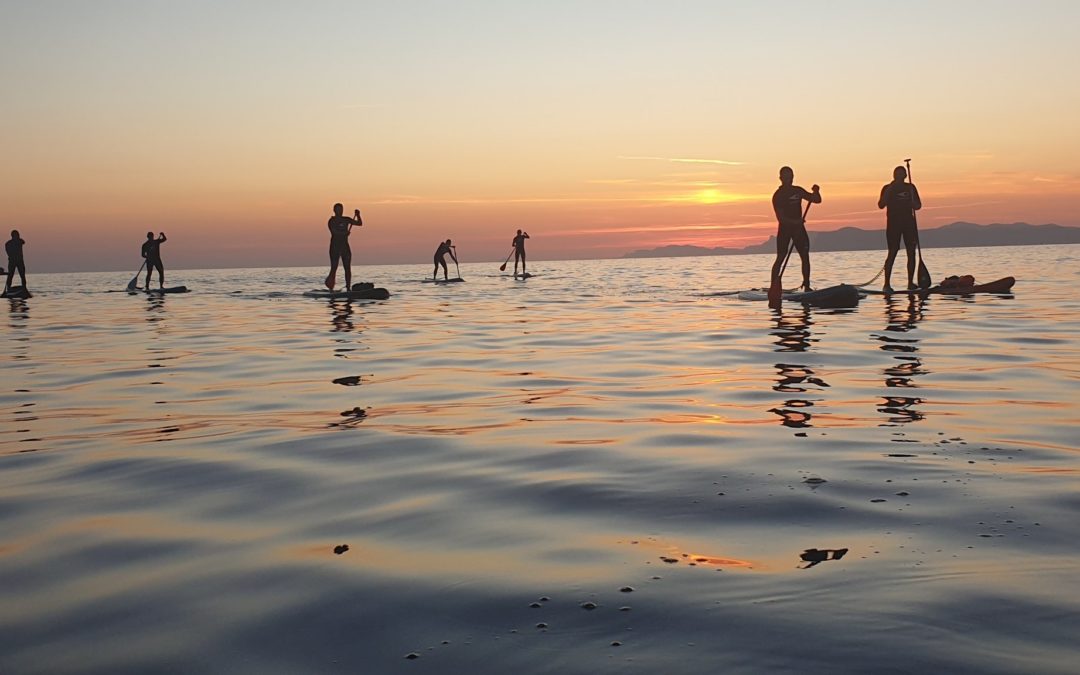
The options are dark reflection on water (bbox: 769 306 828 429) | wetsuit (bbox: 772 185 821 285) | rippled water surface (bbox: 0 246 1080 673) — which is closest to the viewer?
rippled water surface (bbox: 0 246 1080 673)

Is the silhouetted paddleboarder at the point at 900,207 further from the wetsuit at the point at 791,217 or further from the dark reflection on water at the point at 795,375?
the dark reflection on water at the point at 795,375

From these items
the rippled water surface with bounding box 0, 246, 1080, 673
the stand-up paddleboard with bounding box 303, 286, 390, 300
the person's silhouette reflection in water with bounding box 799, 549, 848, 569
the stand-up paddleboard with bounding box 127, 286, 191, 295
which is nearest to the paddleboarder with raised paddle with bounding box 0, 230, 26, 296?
the stand-up paddleboard with bounding box 127, 286, 191, 295

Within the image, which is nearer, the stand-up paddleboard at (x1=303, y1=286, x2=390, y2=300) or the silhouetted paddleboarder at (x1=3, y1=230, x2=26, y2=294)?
the stand-up paddleboard at (x1=303, y1=286, x2=390, y2=300)

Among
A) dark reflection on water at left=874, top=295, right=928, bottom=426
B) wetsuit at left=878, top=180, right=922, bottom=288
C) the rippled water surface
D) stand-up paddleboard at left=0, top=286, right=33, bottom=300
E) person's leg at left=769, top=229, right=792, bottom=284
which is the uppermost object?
wetsuit at left=878, top=180, right=922, bottom=288

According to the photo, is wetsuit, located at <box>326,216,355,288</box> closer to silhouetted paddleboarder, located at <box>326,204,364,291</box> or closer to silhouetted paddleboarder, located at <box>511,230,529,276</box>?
silhouetted paddleboarder, located at <box>326,204,364,291</box>

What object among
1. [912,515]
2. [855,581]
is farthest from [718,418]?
[855,581]

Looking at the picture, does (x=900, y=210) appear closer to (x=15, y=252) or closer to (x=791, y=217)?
(x=791, y=217)

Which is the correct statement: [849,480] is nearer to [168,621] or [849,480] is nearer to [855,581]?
[855,581]

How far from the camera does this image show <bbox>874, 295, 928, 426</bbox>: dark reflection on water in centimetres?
573

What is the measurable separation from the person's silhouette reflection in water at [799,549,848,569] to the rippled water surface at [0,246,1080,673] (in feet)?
0.04

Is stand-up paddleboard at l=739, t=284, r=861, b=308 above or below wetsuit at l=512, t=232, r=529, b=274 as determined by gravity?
below

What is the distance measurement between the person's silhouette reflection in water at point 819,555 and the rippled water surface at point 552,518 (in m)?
0.01

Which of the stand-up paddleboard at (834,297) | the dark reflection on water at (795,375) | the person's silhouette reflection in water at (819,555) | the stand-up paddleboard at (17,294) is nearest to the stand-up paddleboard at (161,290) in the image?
the stand-up paddleboard at (17,294)

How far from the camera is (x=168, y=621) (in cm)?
251
